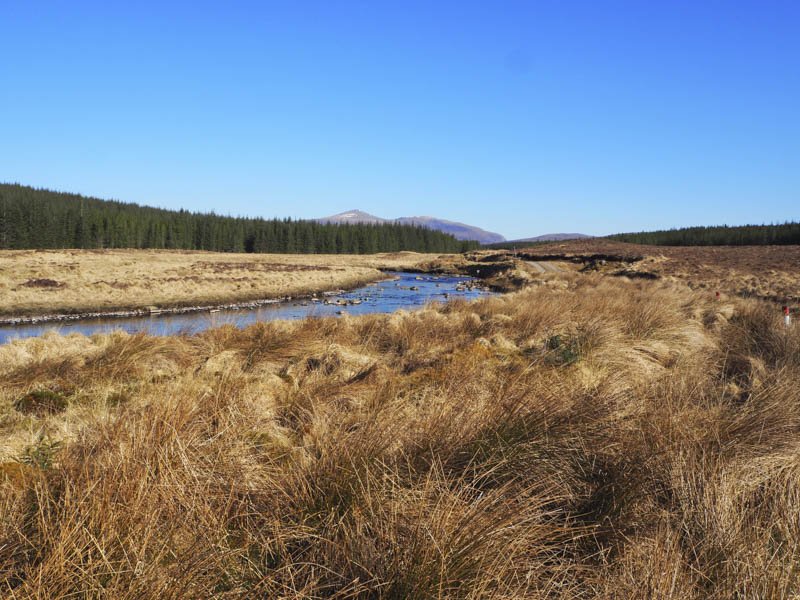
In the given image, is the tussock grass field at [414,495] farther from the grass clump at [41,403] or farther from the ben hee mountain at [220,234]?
the ben hee mountain at [220,234]

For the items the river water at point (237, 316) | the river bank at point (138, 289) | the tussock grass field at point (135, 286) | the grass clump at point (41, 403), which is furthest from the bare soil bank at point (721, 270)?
the tussock grass field at point (135, 286)

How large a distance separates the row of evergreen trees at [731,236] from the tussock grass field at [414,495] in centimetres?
7921

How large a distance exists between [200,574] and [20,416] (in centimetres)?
373

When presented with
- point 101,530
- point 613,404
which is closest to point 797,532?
point 613,404

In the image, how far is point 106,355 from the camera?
6.20 meters

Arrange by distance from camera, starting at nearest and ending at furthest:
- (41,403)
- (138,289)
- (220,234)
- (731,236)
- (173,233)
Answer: (41,403), (138,289), (731,236), (173,233), (220,234)

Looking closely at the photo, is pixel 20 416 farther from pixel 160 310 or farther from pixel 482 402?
pixel 160 310

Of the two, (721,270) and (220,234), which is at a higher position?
(220,234)

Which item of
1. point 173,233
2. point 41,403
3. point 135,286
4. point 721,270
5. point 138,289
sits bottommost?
point 41,403

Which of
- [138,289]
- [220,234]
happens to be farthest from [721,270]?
[220,234]

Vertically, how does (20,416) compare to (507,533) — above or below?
below

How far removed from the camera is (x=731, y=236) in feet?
250

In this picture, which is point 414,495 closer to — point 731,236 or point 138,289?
point 138,289

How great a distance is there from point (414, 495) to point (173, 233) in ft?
289
